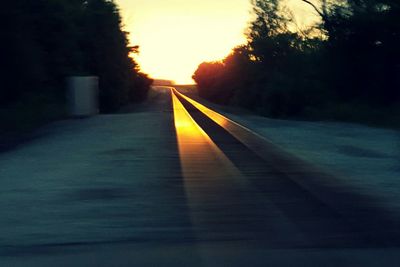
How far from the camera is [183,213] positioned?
11.0 meters

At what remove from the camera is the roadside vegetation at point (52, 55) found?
116 ft

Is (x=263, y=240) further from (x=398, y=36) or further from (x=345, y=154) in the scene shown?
(x=398, y=36)

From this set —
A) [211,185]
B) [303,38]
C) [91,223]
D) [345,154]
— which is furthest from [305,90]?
[91,223]

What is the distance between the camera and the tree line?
119 ft

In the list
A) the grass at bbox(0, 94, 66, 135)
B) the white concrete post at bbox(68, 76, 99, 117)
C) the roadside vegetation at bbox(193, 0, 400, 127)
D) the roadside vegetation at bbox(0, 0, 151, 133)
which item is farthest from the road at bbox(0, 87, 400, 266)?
the roadside vegetation at bbox(193, 0, 400, 127)

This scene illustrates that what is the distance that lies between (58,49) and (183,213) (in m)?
38.0

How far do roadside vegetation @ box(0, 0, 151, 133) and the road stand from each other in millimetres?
16437

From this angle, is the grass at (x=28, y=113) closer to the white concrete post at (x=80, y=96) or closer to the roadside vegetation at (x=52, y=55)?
the roadside vegetation at (x=52, y=55)

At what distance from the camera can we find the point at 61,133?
28469 millimetres

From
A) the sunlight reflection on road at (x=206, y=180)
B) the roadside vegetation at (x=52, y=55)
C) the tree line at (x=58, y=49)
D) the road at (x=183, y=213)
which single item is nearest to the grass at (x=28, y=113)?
the roadside vegetation at (x=52, y=55)

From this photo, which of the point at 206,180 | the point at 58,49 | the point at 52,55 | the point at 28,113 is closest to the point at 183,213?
the point at 206,180

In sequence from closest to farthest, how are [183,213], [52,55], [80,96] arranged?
[183,213], [80,96], [52,55]

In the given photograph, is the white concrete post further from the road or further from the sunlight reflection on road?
the road

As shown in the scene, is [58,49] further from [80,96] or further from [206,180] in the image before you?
[206,180]
